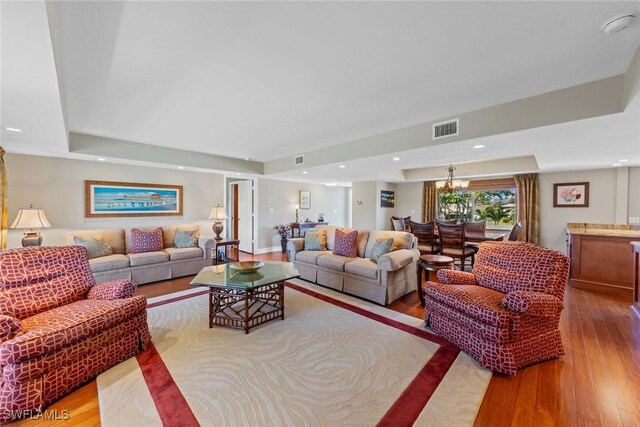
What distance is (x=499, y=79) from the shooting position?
2.24 m

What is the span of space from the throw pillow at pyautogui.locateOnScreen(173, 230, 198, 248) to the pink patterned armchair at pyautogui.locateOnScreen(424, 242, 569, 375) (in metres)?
4.22

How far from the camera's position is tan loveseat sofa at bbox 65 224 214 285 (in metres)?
3.85

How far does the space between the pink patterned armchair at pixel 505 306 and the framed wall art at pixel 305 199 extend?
568 cm

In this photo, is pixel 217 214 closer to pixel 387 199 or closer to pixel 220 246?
pixel 220 246

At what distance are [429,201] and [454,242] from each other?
140 inches

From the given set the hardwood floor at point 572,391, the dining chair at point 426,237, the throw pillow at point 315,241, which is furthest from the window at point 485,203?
the throw pillow at point 315,241

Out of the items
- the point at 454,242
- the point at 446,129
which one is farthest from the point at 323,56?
the point at 454,242

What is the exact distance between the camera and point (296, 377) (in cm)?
196

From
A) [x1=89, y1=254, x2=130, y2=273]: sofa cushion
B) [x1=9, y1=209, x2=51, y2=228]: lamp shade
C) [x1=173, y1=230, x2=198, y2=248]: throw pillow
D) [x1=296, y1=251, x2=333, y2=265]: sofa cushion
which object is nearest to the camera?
[x1=9, y1=209, x2=51, y2=228]: lamp shade

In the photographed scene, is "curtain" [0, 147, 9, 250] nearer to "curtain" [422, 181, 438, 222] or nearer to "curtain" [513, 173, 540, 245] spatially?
"curtain" [422, 181, 438, 222]

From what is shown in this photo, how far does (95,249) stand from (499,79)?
18.6 ft

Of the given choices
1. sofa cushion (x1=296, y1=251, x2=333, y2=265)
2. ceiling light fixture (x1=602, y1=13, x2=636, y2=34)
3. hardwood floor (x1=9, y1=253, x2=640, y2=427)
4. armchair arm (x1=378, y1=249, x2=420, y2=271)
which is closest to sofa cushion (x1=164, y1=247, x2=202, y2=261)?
sofa cushion (x1=296, y1=251, x2=333, y2=265)

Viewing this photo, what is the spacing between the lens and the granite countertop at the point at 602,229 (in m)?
3.95

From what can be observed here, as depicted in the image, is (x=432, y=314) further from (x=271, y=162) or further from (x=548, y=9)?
(x=271, y=162)
